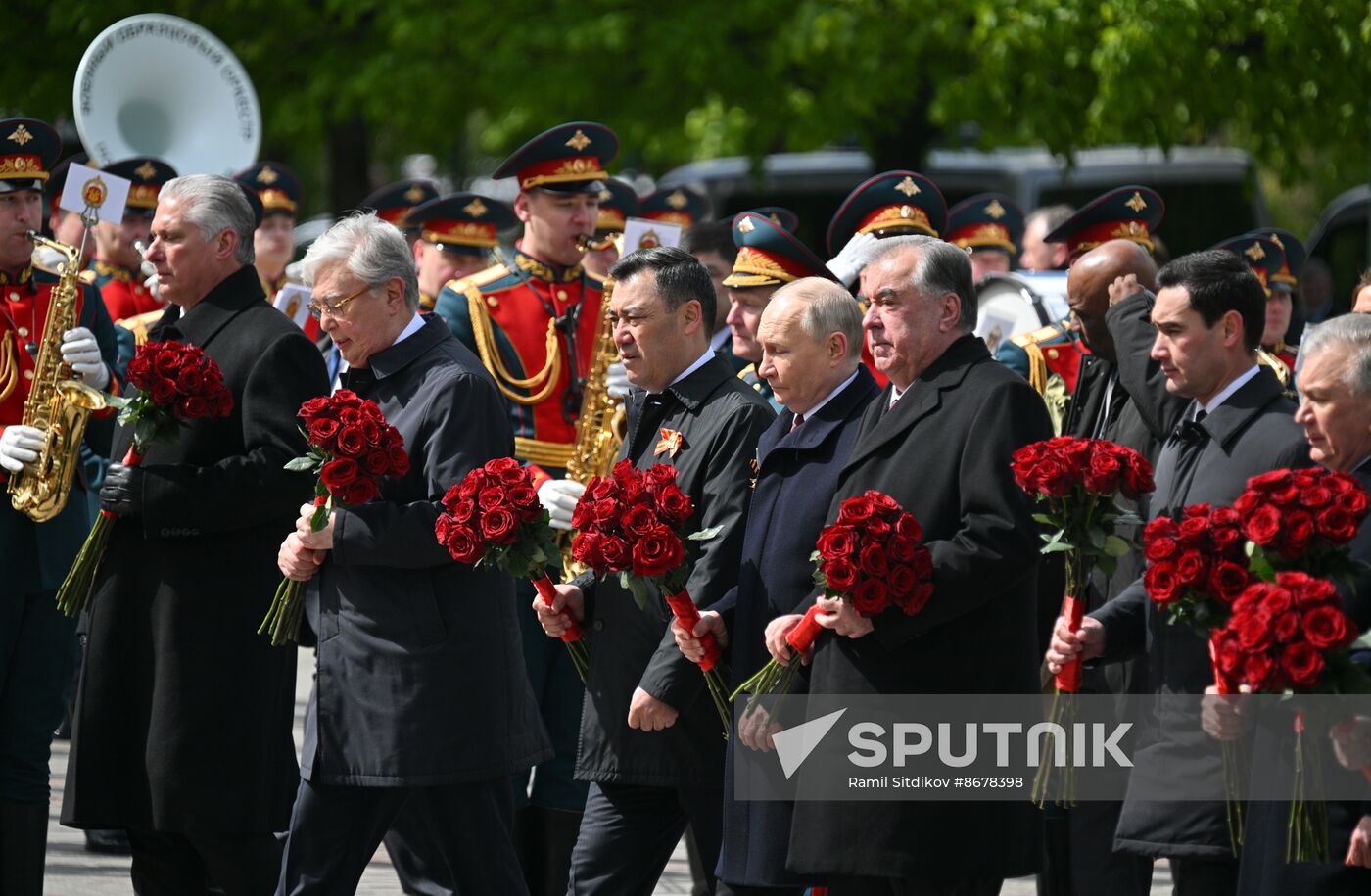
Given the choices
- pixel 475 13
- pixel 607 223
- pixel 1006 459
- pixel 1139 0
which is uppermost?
pixel 475 13

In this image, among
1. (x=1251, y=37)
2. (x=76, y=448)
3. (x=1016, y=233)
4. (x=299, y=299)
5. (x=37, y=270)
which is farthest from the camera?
(x=1251, y=37)

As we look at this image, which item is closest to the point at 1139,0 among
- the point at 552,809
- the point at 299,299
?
the point at 299,299

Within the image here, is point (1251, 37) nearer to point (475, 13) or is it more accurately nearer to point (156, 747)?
point (475, 13)

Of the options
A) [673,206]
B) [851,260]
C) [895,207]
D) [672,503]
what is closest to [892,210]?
[895,207]

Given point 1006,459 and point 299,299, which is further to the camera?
point 299,299

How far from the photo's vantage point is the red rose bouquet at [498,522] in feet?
17.3

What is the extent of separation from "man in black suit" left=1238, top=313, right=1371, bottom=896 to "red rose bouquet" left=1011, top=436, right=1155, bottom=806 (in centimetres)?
41

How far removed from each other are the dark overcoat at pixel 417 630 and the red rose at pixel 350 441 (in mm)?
209

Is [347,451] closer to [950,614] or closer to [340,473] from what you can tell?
[340,473]

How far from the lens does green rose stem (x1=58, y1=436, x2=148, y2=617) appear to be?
6129mm

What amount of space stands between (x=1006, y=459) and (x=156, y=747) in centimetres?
255

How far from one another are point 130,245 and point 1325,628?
6949 millimetres

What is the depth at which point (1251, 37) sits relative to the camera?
516 inches

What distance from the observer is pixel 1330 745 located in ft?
14.9
